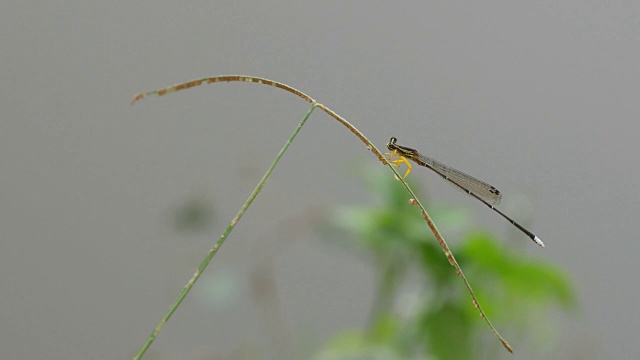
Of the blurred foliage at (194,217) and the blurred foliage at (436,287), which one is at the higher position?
the blurred foliage at (436,287)

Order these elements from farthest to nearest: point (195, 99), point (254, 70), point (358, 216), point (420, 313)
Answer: point (195, 99)
point (254, 70)
point (358, 216)
point (420, 313)

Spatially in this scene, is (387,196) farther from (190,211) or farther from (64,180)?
(64,180)

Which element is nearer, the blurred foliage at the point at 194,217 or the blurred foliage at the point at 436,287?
the blurred foliage at the point at 436,287

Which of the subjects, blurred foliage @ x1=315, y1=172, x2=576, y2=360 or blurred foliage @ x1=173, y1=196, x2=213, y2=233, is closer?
blurred foliage @ x1=315, y1=172, x2=576, y2=360

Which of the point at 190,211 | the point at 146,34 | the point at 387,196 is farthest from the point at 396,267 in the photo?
the point at 146,34

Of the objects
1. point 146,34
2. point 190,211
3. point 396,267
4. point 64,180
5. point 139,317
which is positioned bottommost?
point 139,317

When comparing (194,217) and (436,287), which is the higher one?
(436,287)

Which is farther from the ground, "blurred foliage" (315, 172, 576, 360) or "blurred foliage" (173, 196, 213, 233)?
"blurred foliage" (315, 172, 576, 360)

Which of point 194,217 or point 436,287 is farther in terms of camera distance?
point 194,217
